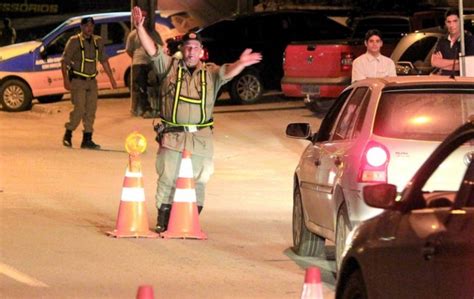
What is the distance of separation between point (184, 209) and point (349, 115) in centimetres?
204

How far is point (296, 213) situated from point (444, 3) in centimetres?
2466

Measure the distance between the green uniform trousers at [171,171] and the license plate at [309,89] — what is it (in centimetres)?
1118

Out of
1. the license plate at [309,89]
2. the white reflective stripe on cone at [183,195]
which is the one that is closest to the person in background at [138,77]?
the license plate at [309,89]

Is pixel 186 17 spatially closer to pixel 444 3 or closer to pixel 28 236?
pixel 444 3

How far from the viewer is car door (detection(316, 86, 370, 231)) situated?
9570mm

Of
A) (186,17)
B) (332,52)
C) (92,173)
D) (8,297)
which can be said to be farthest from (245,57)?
(186,17)

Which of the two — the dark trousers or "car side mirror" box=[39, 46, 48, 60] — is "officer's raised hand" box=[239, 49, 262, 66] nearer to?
the dark trousers

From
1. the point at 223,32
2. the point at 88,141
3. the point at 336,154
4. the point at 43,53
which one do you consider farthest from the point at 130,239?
the point at 223,32

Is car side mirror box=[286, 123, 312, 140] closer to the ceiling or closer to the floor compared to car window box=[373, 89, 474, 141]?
closer to the floor

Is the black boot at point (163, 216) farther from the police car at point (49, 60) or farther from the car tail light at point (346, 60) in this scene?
the police car at point (49, 60)

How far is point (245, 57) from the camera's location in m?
11.1

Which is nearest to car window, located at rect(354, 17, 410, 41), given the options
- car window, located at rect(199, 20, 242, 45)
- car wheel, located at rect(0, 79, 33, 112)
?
car window, located at rect(199, 20, 242, 45)

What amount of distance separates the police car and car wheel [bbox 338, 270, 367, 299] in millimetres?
19395

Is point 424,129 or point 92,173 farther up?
point 424,129
